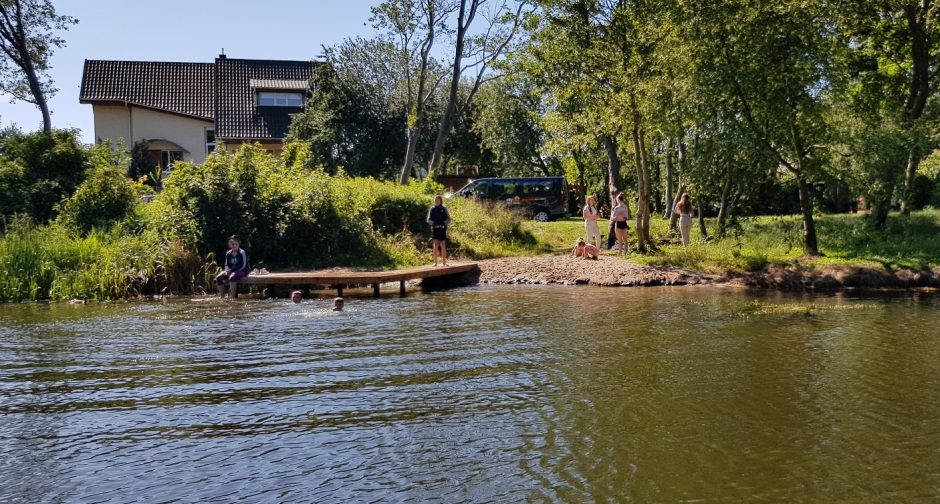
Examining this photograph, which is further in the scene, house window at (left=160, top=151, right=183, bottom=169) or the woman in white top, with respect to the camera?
house window at (left=160, top=151, right=183, bottom=169)

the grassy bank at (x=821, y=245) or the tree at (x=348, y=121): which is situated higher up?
the tree at (x=348, y=121)

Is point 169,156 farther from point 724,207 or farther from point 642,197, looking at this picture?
point 724,207

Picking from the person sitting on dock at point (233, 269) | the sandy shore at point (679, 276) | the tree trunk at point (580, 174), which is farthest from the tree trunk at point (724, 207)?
the tree trunk at point (580, 174)

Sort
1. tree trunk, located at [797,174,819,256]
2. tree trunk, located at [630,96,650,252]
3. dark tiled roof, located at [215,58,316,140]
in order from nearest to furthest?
tree trunk, located at [797,174,819,256], tree trunk, located at [630,96,650,252], dark tiled roof, located at [215,58,316,140]

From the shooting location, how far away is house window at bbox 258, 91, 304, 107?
152 feet

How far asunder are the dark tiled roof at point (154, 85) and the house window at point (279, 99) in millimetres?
2869

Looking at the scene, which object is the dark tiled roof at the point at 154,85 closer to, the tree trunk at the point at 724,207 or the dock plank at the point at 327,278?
the dock plank at the point at 327,278

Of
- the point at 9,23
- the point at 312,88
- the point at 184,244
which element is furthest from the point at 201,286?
the point at 312,88

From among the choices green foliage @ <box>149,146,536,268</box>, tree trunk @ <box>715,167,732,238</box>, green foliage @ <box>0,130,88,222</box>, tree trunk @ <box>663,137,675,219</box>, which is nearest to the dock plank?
green foliage @ <box>149,146,536,268</box>

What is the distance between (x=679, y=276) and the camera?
20.3 m

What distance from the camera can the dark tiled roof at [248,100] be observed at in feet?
147

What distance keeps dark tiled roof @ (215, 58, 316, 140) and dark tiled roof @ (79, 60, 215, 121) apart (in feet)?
3.12

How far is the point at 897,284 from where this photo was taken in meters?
18.7

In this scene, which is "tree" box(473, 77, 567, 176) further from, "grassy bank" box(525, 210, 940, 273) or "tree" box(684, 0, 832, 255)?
"tree" box(684, 0, 832, 255)
